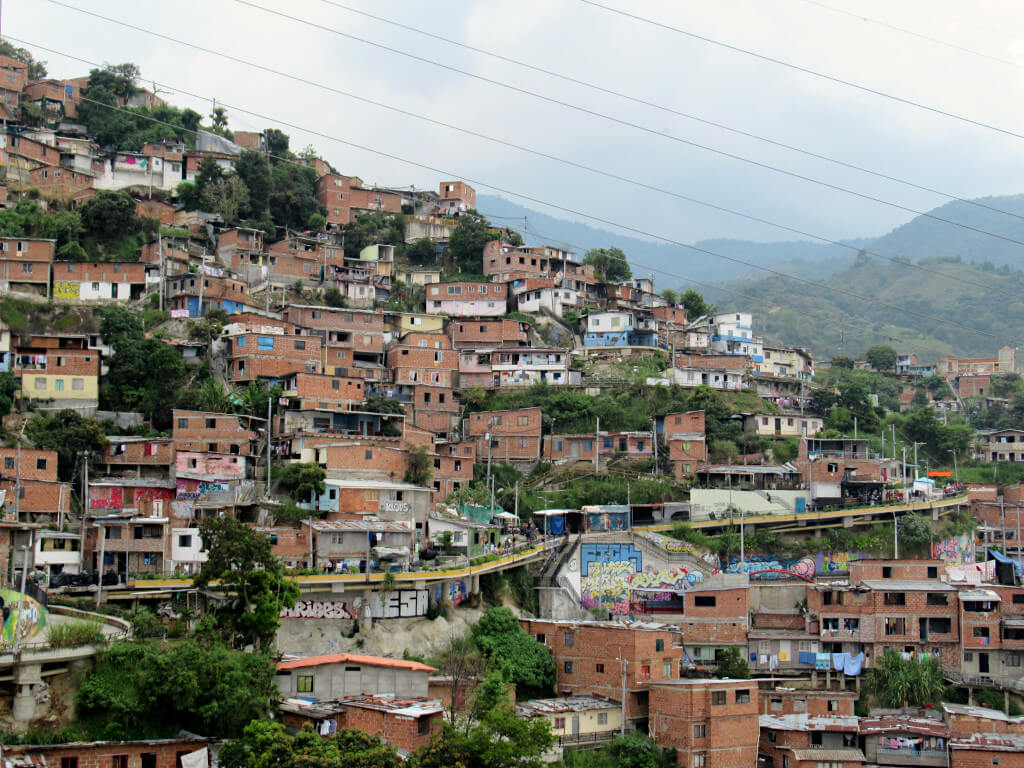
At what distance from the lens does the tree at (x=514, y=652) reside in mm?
35406

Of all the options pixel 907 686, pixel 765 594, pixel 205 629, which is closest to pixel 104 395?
pixel 205 629

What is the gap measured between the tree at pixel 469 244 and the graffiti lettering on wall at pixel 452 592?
98.3 feet

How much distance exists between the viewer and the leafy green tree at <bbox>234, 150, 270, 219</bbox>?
2518 inches

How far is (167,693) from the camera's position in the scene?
89.7 feet

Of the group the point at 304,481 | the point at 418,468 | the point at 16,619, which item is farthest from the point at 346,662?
the point at 418,468

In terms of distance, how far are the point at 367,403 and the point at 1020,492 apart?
3144 cm

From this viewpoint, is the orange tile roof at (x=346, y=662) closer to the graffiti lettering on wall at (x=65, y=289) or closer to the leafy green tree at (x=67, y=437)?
the leafy green tree at (x=67, y=437)

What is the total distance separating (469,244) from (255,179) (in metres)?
12.6

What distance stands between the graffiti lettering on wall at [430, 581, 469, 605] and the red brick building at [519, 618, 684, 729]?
9.21 feet

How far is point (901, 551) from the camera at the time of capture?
150 ft

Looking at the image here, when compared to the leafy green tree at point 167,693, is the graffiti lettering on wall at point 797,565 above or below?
above

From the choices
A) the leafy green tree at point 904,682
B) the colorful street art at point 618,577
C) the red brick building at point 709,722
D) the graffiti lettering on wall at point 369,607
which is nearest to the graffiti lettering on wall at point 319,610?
the graffiti lettering on wall at point 369,607

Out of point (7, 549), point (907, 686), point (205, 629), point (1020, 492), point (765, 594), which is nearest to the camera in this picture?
point (205, 629)

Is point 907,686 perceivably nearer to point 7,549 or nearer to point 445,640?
point 445,640
